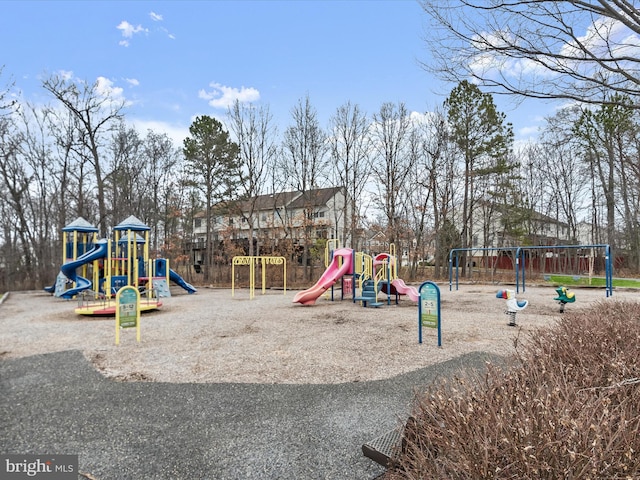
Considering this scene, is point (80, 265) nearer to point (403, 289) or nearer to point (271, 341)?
point (271, 341)

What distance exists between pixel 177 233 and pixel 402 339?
24.0 meters

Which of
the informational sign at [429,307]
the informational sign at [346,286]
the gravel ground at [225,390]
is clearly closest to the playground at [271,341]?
the gravel ground at [225,390]

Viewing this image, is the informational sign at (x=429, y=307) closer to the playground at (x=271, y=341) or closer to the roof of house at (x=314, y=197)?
the playground at (x=271, y=341)

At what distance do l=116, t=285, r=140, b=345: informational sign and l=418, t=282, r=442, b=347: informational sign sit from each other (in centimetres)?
510

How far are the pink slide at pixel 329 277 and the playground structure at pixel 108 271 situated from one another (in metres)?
4.47

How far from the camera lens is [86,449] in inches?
122

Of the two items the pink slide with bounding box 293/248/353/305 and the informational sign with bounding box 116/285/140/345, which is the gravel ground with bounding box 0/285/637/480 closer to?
the informational sign with bounding box 116/285/140/345

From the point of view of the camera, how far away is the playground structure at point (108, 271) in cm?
1152

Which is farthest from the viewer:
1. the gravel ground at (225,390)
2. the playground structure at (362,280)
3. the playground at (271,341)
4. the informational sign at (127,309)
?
the playground structure at (362,280)

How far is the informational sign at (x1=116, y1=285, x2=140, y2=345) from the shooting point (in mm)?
6645

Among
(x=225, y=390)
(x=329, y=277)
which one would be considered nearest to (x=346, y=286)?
(x=329, y=277)

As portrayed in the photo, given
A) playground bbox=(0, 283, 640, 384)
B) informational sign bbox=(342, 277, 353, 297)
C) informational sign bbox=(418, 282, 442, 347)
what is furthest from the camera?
informational sign bbox=(342, 277, 353, 297)

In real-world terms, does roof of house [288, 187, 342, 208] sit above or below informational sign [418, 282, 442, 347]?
above

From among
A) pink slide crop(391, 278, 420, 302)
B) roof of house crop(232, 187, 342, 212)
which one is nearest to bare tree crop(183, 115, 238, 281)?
roof of house crop(232, 187, 342, 212)
